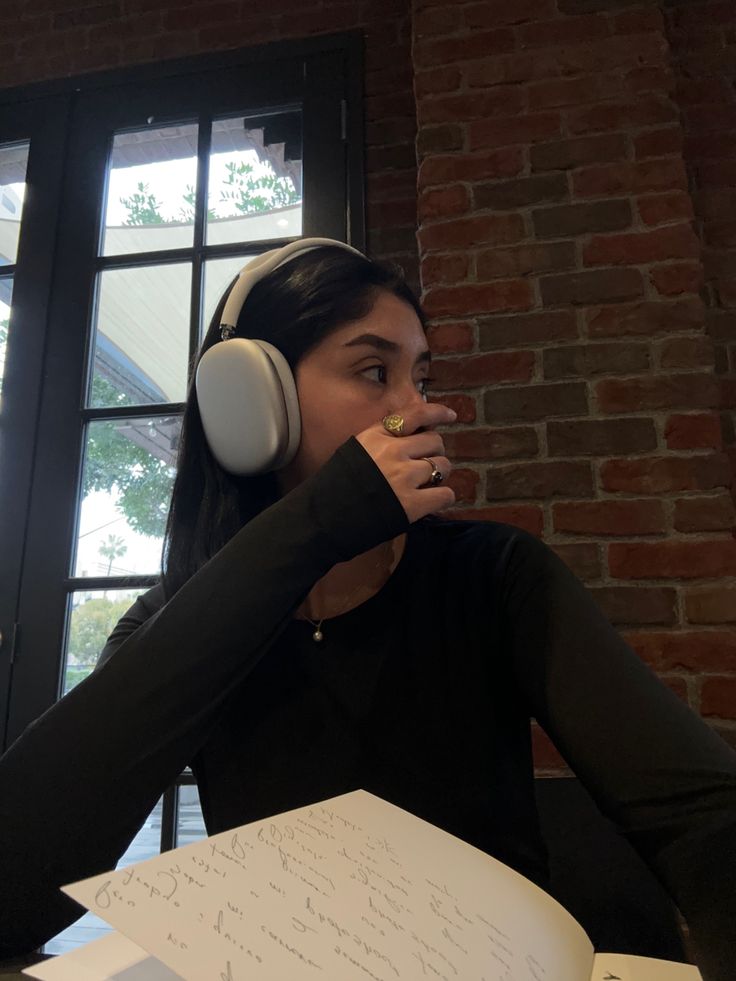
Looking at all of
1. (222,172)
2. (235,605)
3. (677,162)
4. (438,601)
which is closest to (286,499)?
(235,605)

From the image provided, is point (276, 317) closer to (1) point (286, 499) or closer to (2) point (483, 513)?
(1) point (286, 499)

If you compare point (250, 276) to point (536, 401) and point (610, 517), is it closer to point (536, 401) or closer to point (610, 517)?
point (536, 401)

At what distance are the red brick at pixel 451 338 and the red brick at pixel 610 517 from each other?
375 mm

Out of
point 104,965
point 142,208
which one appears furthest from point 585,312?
point 142,208

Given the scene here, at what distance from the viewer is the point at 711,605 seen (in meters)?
1.09

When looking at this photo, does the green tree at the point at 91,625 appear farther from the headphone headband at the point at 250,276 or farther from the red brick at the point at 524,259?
the red brick at the point at 524,259

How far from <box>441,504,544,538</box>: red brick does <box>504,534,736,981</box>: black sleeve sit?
19.4 inches

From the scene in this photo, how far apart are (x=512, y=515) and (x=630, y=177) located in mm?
744

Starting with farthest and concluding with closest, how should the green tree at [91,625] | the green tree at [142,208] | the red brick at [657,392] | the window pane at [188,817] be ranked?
the green tree at [142,208] → the green tree at [91,625] → the window pane at [188,817] → the red brick at [657,392]

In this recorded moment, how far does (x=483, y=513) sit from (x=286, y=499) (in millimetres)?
660

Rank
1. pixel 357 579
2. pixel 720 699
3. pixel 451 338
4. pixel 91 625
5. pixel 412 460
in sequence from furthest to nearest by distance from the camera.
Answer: pixel 91 625, pixel 451 338, pixel 720 699, pixel 357 579, pixel 412 460

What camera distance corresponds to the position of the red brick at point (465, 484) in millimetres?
1218

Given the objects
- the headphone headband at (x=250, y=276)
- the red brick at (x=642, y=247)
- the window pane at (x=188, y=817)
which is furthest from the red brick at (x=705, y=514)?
the window pane at (x=188, y=817)

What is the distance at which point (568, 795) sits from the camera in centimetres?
97
